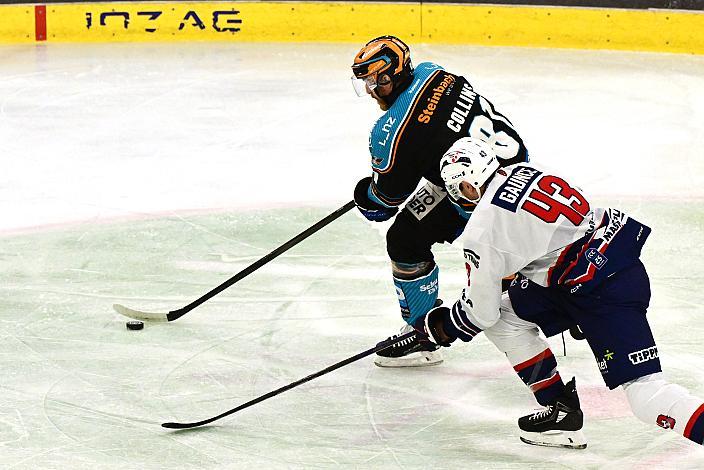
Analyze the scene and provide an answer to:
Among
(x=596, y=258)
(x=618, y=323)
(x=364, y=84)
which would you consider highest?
(x=364, y=84)

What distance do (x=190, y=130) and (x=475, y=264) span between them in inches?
163

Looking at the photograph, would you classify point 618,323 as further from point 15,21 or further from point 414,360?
point 15,21

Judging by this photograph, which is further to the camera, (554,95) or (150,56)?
(150,56)

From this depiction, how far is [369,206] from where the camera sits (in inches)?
164

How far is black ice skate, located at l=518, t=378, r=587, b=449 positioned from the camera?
354 centimetres

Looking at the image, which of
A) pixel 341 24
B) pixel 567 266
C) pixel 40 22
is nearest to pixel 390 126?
pixel 567 266

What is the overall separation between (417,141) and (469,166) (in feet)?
1.92

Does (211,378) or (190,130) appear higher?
(211,378)

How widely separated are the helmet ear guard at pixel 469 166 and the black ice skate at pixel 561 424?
0.66 metres

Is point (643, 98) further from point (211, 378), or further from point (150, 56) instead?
point (211, 378)

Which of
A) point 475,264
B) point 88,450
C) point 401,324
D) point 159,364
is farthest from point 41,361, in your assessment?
point 475,264

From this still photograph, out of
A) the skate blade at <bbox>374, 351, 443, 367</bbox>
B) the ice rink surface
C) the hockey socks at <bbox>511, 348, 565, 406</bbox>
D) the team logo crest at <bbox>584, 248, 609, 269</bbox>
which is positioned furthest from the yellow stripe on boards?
the team logo crest at <bbox>584, 248, 609, 269</bbox>

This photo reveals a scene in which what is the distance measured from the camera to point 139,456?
350 cm

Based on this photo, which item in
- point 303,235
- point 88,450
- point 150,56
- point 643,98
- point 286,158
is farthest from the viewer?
point 150,56
